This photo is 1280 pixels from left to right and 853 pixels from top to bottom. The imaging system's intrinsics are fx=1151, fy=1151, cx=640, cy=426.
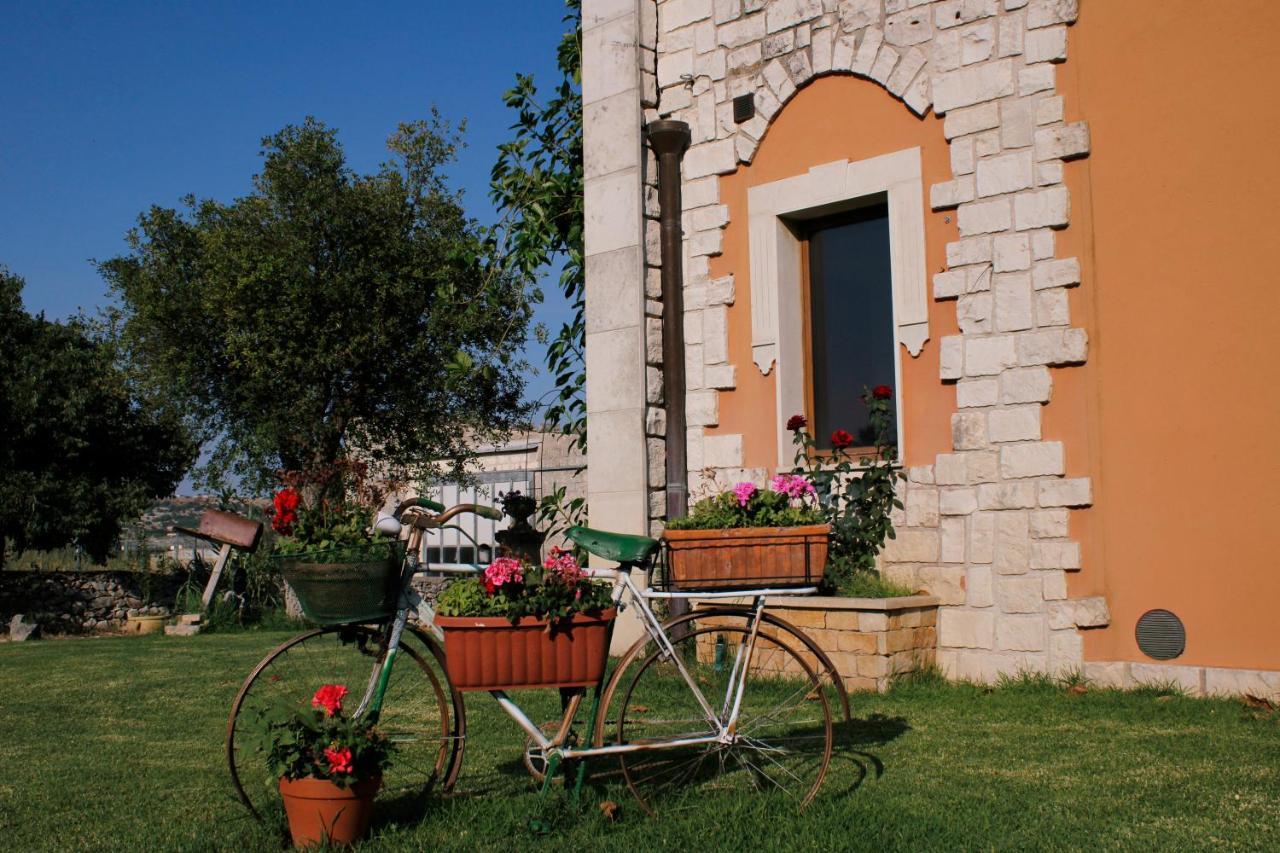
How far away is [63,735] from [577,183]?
5.70m

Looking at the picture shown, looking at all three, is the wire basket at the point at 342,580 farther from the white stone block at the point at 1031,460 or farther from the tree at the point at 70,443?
the tree at the point at 70,443

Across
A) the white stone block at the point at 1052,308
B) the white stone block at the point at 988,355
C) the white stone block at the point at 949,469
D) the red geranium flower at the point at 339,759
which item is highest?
the white stone block at the point at 1052,308

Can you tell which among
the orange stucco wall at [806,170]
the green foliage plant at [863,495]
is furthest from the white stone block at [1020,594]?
the orange stucco wall at [806,170]

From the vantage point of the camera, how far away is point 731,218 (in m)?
8.36

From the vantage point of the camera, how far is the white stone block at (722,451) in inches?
320

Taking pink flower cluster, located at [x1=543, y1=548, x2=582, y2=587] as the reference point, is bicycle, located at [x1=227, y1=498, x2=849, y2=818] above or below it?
below

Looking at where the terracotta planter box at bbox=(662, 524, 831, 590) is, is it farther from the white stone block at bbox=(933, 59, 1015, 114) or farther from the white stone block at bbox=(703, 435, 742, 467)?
the white stone block at bbox=(933, 59, 1015, 114)

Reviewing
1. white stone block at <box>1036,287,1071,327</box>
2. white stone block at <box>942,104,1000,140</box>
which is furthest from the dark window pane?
white stone block at <box>1036,287,1071,327</box>

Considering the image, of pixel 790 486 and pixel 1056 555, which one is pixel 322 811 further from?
pixel 1056 555

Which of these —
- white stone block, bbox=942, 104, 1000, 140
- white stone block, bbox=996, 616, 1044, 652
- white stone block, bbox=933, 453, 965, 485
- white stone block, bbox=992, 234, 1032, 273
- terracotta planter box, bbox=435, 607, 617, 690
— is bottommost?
white stone block, bbox=996, 616, 1044, 652

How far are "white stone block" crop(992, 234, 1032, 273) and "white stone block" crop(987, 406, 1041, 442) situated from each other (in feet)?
2.80

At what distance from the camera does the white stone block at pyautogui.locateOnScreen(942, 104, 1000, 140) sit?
23.2 feet

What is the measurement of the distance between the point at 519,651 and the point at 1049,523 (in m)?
3.80

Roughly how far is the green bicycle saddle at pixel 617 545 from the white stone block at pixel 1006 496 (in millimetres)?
3254
